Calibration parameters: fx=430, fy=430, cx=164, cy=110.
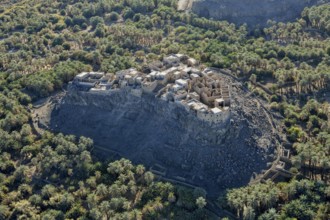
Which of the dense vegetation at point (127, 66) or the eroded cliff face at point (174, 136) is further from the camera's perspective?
the eroded cliff face at point (174, 136)

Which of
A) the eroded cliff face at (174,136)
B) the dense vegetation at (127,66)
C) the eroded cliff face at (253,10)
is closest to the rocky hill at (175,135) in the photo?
the eroded cliff face at (174,136)

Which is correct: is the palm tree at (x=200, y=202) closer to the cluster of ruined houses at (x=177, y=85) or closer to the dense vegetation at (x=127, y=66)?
the dense vegetation at (x=127, y=66)

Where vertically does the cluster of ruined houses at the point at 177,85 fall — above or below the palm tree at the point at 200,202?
above

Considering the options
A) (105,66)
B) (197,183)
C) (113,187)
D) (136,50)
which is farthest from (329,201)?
(136,50)

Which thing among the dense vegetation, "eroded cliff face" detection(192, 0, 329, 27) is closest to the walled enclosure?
the dense vegetation

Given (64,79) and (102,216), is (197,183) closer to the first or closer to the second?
(102,216)

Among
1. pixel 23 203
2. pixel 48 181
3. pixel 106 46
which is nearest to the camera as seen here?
pixel 23 203

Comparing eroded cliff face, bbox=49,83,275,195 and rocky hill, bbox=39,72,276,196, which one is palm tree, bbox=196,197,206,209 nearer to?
rocky hill, bbox=39,72,276,196
